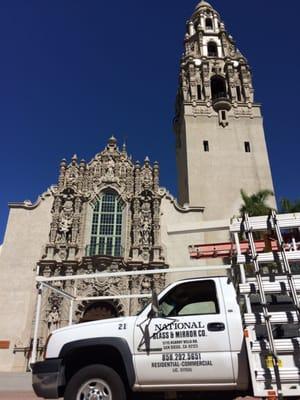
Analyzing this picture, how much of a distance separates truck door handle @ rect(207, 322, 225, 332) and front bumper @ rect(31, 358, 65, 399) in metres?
2.73

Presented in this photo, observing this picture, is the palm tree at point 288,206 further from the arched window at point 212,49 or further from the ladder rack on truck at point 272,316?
the arched window at point 212,49

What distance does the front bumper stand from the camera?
17.5 ft

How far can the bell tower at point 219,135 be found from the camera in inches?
1091

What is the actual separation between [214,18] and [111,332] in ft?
157

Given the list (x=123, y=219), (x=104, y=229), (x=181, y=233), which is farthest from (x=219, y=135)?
(x=104, y=229)

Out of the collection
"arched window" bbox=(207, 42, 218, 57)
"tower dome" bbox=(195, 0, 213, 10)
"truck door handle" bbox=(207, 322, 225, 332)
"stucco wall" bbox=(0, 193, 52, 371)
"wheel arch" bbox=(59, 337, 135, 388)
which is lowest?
"wheel arch" bbox=(59, 337, 135, 388)

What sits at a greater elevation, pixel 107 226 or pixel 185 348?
pixel 107 226

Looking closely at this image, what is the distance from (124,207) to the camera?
979 inches

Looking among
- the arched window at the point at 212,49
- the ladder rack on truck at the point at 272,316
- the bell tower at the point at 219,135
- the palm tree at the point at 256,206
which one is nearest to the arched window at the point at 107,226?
the bell tower at the point at 219,135

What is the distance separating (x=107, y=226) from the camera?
24062 mm

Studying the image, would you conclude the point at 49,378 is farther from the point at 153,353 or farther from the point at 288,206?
the point at 288,206

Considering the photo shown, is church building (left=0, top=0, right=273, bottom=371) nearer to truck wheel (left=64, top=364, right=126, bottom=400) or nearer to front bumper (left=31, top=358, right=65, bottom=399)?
front bumper (left=31, top=358, right=65, bottom=399)

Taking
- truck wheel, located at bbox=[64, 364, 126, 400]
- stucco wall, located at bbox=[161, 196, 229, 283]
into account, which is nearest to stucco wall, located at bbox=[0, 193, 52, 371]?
stucco wall, located at bbox=[161, 196, 229, 283]

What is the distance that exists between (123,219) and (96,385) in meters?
19.2
